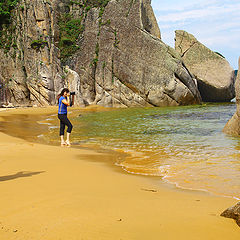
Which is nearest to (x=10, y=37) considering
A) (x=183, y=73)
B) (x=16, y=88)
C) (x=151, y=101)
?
(x=16, y=88)

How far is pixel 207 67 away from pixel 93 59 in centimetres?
1286

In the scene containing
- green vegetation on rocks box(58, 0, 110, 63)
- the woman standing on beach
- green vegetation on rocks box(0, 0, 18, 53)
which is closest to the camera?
the woman standing on beach

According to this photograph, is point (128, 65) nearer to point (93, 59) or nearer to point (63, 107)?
point (93, 59)

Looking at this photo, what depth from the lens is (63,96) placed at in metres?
9.28

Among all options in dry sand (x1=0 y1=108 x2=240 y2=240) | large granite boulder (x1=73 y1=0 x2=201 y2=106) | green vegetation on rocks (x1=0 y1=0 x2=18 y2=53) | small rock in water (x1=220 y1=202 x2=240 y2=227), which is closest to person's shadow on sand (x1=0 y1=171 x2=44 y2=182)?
dry sand (x1=0 y1=108 x2=240 y2=240)

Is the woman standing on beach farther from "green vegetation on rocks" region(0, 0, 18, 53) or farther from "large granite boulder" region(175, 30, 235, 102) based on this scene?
"large granite boulder" region(175, 30, 235, 102)

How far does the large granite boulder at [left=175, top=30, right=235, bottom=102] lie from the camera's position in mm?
31719

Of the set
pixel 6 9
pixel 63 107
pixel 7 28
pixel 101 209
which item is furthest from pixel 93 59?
pixel 101 209

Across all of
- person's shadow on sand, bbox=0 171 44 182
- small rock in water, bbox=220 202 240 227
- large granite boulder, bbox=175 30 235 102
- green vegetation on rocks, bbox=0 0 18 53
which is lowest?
person's shadow on sand, bbox=0 171 44 182

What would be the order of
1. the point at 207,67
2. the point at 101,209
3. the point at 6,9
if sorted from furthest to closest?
the point at 207,67
the point at 6,9
the point at 101,209

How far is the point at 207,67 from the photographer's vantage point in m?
31.9

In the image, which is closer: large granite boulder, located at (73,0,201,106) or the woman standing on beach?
the woman standing on beach

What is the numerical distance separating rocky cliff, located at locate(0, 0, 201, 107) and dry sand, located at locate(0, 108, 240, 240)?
25125 millimetres

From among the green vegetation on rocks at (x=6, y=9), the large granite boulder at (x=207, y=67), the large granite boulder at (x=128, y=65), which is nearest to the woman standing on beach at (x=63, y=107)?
the large granite boulder at (x=128, y=65)
